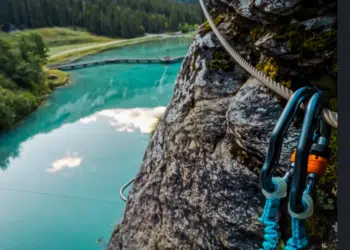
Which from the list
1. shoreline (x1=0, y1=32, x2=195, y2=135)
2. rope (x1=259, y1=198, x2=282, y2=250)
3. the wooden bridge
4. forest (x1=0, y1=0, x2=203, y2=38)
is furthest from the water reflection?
forest (x1=0, y1=0, x2=203, y2=38)

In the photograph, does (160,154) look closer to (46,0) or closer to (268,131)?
(268,131)

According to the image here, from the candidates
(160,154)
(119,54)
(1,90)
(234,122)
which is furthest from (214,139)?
(119,54)

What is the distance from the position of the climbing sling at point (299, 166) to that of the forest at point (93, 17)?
86.5 meters

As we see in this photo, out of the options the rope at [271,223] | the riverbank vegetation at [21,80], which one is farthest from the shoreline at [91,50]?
the rope at [271,223]

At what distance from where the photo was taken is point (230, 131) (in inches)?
150

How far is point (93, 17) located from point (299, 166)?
91.4 meters

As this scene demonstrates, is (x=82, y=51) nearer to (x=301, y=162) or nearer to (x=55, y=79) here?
(x=55, y=79)

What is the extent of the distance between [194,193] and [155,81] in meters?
39.2

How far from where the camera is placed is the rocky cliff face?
3.04m

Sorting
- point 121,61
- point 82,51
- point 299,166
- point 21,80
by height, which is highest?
point 299,166

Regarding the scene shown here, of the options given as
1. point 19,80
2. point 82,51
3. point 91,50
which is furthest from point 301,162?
point 91,50

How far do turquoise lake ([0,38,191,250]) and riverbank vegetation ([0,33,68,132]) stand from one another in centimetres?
105

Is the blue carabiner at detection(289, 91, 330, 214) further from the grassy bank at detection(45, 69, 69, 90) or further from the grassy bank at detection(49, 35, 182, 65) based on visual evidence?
the grassy bank at detection(49, 35, 182, 65)

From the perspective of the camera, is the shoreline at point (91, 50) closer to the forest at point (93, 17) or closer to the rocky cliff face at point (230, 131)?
the forest at point (93, 17)
